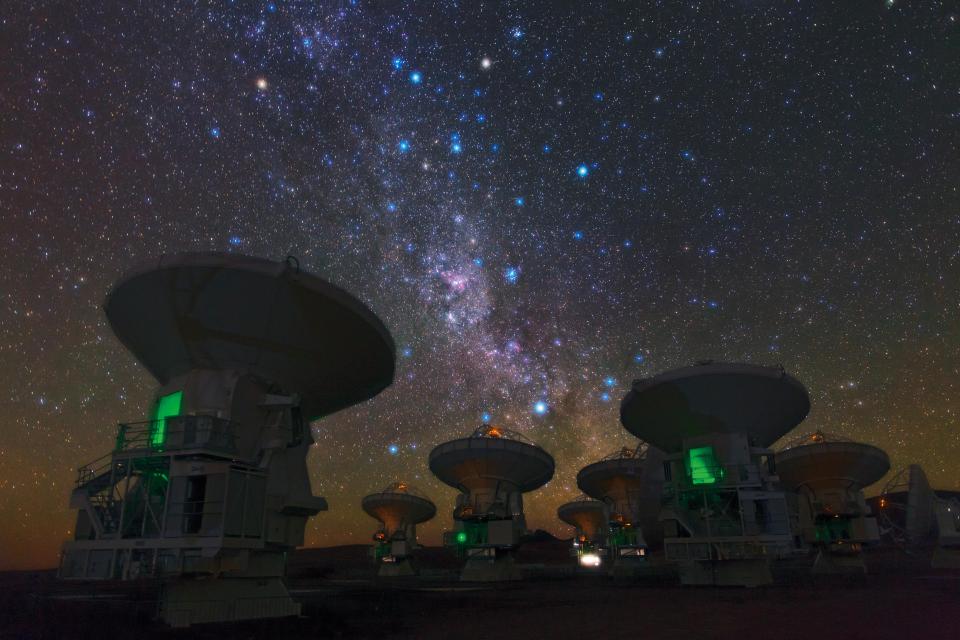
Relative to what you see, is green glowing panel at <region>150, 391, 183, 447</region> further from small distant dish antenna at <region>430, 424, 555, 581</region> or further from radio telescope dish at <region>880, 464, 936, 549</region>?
radio telescope dish at <region>880, 464, 936, 549</region>

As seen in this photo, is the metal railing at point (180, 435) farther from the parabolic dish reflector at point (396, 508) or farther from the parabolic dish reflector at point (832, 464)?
the parabolic dish reflector at point (396, 508)

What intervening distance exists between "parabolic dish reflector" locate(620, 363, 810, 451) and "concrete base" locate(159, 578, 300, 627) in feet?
59.4

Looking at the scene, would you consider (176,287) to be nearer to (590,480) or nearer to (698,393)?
(698,393)

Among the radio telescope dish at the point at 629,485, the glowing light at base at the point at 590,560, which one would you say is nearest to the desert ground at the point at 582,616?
the radio telescope dish at the point at 629,485

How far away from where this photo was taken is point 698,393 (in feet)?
95.6

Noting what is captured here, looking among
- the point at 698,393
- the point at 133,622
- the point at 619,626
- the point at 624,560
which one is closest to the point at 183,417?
the point at 133,622

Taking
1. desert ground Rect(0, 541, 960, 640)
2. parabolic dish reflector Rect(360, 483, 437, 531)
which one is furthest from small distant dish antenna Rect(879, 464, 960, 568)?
parabolic dish reflector Rect(360, 483, 437, 531)

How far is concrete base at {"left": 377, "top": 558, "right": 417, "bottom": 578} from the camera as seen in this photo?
55.1 metres

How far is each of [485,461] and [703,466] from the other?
14626 mm

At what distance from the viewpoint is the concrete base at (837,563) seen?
134 ft

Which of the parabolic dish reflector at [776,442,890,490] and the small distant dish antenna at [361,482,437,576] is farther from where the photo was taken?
the small distant dish antenna at [361,482,437,576]

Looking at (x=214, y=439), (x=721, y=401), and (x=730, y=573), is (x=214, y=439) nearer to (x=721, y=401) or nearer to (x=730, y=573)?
(x=721, y=401)

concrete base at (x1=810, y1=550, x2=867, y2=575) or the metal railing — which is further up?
the metal railing

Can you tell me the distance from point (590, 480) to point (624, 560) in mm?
6486
